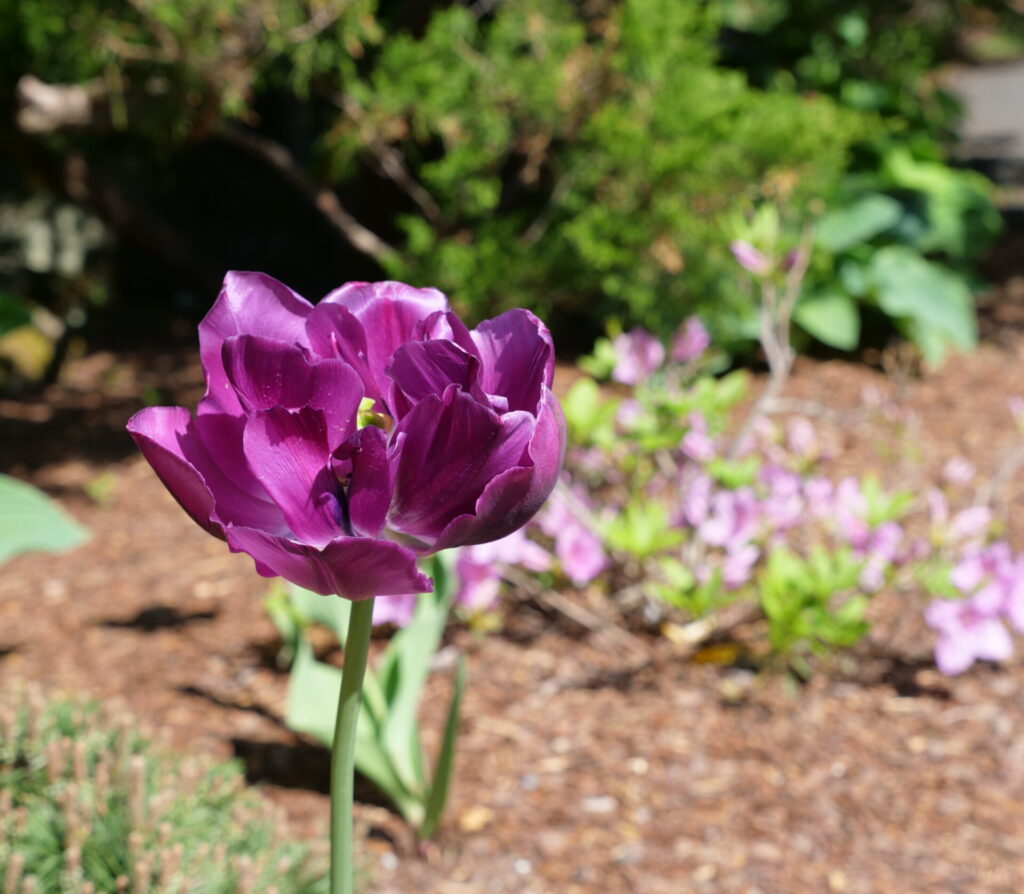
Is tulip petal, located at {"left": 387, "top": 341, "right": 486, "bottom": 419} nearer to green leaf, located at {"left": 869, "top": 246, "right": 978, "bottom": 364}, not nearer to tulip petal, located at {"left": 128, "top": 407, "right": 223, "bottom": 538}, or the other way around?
tulip petal, located at {"left": 128, "top": 407, "right": 223, "bottom": 538}

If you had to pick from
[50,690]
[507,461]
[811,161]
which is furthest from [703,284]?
[507,461]

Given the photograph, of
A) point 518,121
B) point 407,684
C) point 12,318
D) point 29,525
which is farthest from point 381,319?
point 518,121

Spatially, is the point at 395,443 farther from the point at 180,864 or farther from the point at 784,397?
the point at 784,397

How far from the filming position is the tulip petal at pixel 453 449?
784mm

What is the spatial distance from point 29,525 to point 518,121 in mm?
3284

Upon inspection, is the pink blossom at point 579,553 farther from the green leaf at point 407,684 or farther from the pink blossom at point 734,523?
the green leaf at point 407,684

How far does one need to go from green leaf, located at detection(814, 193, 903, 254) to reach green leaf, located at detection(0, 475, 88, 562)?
174 inches

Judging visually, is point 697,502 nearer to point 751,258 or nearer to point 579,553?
point 579,553

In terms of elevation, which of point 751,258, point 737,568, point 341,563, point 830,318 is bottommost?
point 830,318

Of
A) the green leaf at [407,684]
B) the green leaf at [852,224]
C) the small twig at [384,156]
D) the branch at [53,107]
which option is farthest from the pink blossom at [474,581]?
the green leaf at [852,224]

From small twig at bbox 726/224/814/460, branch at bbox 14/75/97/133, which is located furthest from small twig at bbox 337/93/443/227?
small twig at bbox 726/224/814/460

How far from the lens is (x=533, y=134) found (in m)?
4.83

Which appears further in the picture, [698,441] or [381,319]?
[698,441]

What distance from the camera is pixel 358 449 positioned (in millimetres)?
782
